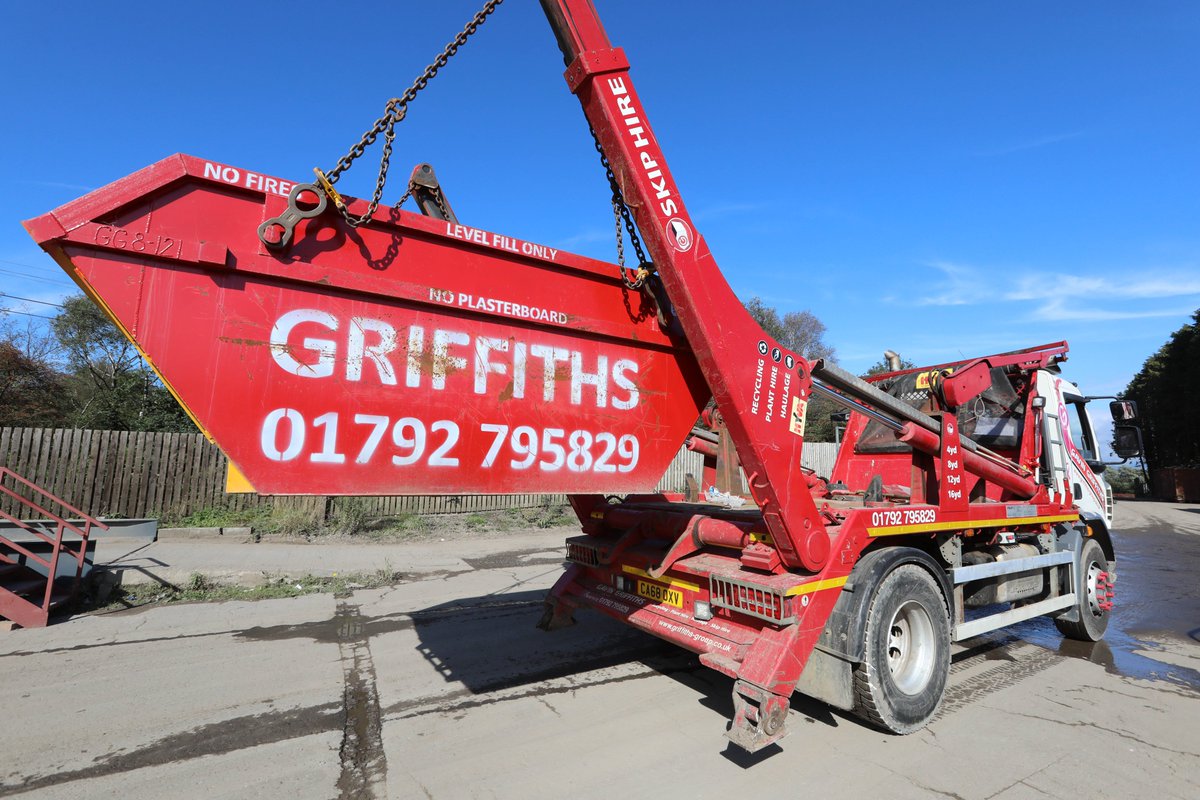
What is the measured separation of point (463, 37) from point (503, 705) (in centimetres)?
426

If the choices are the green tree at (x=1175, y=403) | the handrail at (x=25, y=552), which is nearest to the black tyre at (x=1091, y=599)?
the handrail at (x=25, y=552)

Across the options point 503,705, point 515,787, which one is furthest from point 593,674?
point 515,787

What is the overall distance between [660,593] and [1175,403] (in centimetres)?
4409

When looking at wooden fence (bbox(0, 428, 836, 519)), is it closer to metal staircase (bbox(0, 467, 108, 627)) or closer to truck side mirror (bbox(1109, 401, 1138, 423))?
metal staircase (bbox(0, 467, 108, 627))

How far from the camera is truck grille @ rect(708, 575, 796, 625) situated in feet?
11.1

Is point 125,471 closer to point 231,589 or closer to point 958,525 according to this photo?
point 231,589

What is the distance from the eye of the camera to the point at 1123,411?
705 cm

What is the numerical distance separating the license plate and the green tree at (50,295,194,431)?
912cm

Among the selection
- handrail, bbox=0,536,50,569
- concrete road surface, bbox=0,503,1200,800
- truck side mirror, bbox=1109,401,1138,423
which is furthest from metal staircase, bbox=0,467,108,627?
truck side mirror, bbox=1109,401,1138,423

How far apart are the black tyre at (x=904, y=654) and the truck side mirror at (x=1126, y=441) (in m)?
4.96

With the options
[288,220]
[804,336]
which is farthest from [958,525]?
[804,336]

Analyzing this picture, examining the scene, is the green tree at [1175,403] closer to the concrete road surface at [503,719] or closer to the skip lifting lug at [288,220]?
the concrete road surface at [503,719]

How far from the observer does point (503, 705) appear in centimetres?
419

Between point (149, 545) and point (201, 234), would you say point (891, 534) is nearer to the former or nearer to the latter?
point (201, 234)
